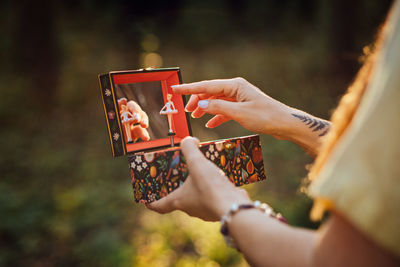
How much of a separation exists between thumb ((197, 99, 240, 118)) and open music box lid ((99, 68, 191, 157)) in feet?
0.96

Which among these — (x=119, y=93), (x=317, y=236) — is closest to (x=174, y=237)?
(x=119, y=93)

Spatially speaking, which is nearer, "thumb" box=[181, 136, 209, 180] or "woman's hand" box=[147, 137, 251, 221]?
"woman's hand" box=[147, 137, 251, 221]

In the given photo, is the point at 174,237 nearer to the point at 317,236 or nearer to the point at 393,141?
the point at 317,236

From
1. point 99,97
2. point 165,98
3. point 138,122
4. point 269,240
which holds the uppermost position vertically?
point 99,97

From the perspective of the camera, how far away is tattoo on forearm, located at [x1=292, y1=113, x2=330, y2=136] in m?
1.34

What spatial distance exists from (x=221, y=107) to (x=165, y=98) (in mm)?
498

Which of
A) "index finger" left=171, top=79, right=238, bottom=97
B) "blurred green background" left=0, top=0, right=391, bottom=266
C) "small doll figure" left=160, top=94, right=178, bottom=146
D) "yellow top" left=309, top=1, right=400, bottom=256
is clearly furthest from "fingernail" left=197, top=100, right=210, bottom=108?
"blurred green background" left=0, top=0, right=391, bottom=266

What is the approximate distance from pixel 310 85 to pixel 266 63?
103 cm

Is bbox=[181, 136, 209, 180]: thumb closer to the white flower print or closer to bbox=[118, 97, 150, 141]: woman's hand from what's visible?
the white flower print

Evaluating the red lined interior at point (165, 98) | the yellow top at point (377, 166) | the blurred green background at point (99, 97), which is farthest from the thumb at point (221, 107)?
the blurred green background at point (99, 97)

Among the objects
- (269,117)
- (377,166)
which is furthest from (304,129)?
(377,166)

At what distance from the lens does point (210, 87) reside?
1498mm

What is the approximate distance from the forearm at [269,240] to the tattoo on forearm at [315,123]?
722 millimetres

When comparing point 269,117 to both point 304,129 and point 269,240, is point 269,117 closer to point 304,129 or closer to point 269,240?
point 304,129
